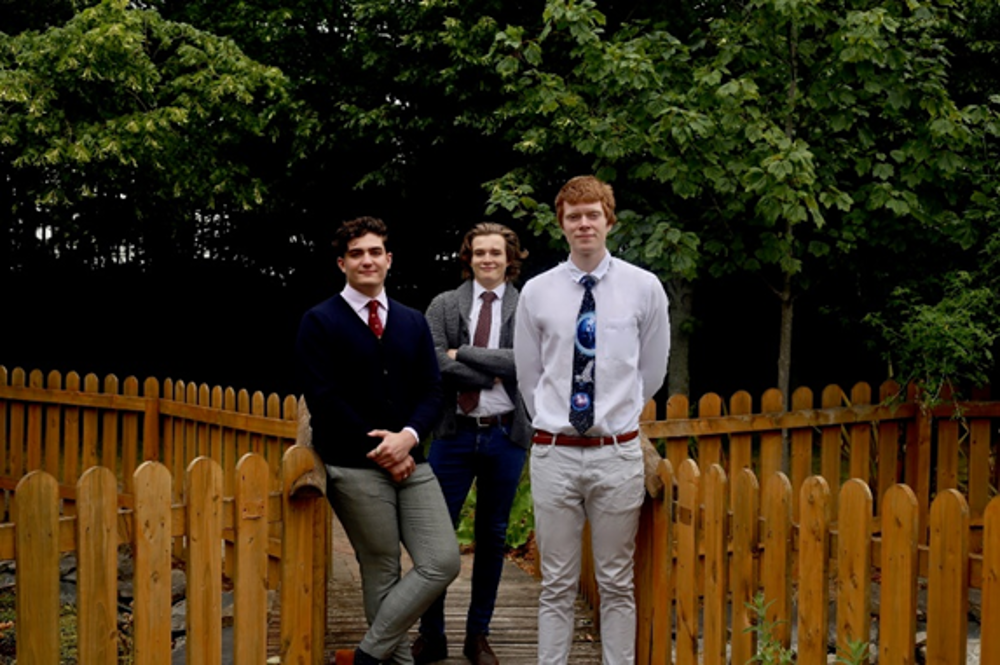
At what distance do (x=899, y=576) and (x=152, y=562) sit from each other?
2484 mm

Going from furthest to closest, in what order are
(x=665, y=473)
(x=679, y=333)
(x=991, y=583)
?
(x=679, y=333), (x=665, y=473), (x=991, y=583)

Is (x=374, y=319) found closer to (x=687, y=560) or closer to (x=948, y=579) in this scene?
(x=687, y=560)

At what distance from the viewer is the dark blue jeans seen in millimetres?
4480

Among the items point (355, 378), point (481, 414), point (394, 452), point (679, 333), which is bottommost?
point (394, 452)

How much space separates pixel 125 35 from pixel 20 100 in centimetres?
98

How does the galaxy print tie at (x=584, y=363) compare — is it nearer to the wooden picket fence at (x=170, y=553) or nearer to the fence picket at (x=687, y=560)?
the fence picket at (x=687, y=560)

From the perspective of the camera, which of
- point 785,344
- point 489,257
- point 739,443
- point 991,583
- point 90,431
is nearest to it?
point 991,583

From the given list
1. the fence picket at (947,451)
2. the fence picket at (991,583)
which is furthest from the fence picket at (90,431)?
the fence picket at (991,583)

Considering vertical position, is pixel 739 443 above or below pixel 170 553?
above

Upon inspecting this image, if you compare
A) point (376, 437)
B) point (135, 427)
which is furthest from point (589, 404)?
point (135, 427)

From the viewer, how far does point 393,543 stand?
4.11 metres

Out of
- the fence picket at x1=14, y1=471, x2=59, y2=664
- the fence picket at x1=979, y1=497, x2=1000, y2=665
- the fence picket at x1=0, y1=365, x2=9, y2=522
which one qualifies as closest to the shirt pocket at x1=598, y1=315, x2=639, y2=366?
the fence picket at x1=979, y1=497, x2=1000, y2=665

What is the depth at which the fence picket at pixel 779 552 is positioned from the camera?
3754 mm

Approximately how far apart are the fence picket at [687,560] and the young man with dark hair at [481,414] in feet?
2.31
